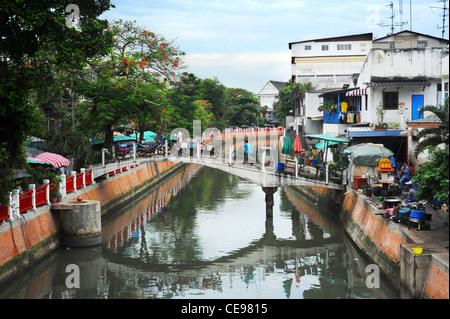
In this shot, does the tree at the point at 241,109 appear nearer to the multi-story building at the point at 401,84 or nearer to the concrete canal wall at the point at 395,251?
the multi-story building at the point at 401,84

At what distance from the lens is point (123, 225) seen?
92.4ft

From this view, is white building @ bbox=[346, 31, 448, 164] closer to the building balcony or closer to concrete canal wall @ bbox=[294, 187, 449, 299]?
the building balcony

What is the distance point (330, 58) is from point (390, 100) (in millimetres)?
49133

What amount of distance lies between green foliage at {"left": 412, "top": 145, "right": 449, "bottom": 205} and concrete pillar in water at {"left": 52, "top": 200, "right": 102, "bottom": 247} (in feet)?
42.5

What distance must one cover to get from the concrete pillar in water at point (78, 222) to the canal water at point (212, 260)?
0.43m

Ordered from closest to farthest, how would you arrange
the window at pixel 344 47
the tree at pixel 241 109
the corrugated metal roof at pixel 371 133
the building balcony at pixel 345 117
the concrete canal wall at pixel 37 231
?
the concrete canal wall at pixel 37 231
the corrugated metal roof at pixel 371 133
the building balcony at pixel 345 117
the window at pixel 344 47
the tree at pixel 241 109

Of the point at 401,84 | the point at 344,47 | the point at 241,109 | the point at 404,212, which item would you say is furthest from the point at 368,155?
the point at 241,109

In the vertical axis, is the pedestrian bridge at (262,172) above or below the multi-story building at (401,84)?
below

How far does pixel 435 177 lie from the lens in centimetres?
1532

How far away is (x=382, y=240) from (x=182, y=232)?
34.7ft

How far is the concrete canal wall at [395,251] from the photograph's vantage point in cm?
1359

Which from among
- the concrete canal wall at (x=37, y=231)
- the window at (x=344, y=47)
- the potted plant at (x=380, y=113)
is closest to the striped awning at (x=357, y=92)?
the potted plant at (x=380, y=113)

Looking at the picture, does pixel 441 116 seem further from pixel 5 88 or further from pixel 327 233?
pixel 5 88

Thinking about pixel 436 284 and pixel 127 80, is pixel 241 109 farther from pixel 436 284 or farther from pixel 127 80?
pixel 436 284
